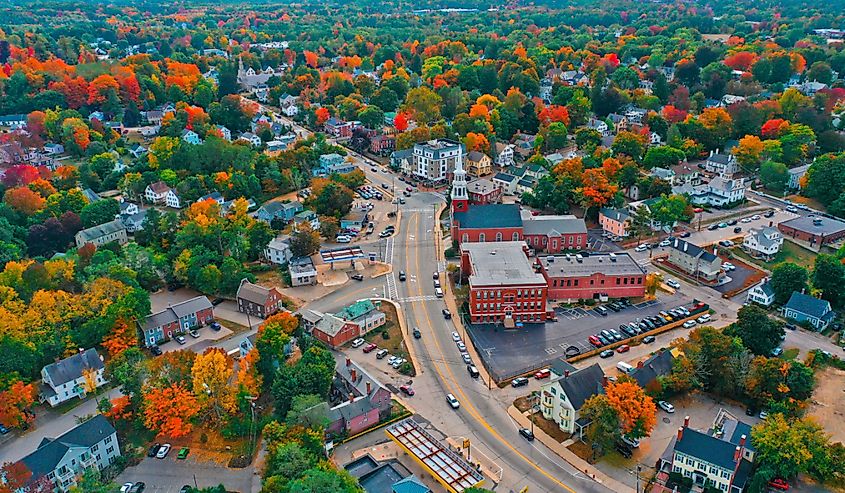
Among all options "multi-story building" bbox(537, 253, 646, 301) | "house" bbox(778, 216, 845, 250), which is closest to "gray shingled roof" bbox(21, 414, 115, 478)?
"multi-story building" bbox(537, 253, 646, 301)

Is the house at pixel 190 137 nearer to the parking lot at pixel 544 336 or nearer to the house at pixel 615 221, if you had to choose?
the house at pixel 615 221

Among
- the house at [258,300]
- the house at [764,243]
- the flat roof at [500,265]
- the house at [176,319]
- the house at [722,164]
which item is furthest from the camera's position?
the house at [722,164]

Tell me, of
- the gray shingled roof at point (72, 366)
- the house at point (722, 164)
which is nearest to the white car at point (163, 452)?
the gray shingled roof at point (72, 366)

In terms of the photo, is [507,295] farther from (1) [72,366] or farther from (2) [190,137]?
(2) [190,137]

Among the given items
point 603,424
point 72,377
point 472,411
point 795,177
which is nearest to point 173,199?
point 72,377

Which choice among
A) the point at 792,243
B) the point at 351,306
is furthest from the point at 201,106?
the point at 792,243
